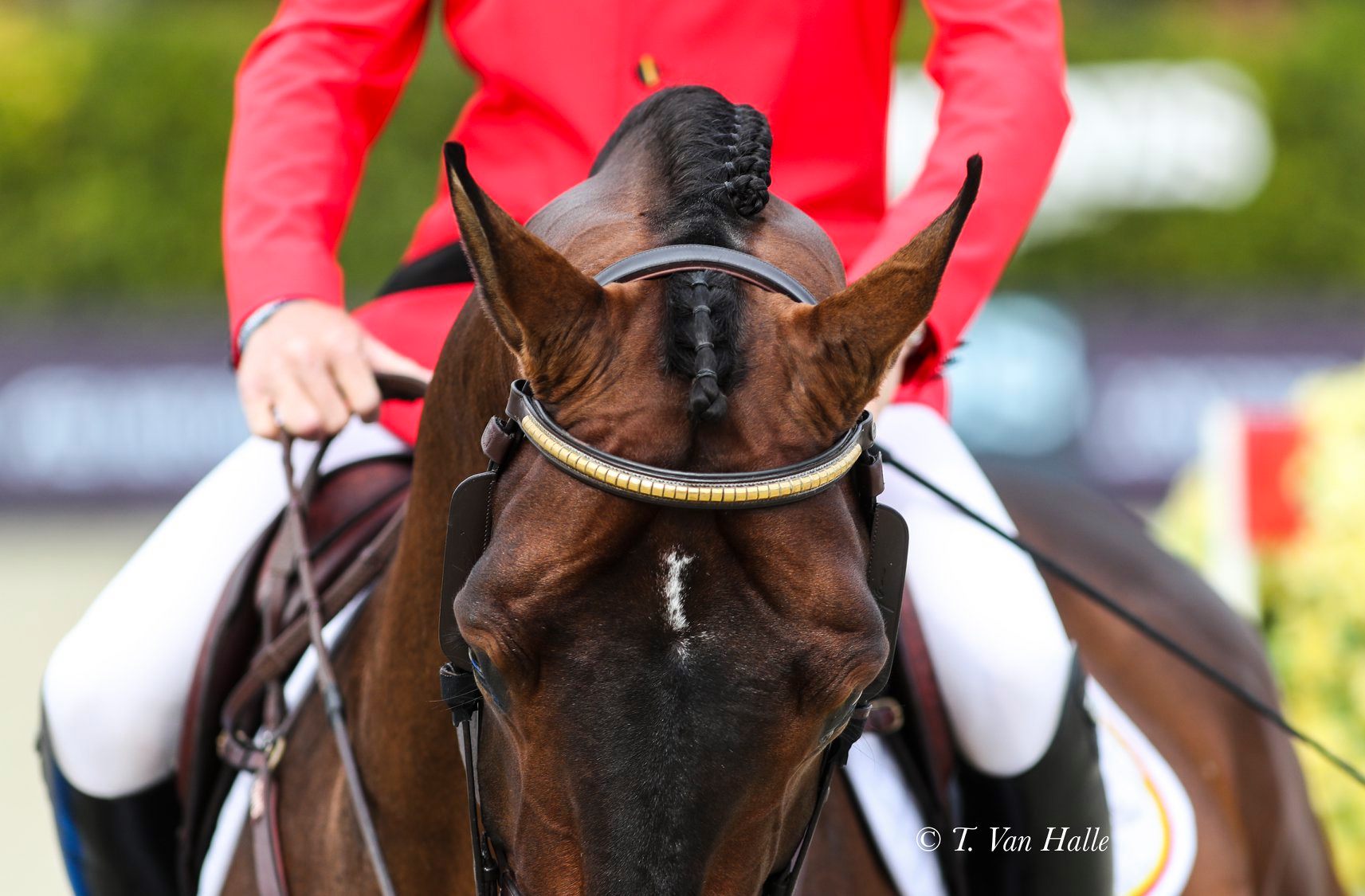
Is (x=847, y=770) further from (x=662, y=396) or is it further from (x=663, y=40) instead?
(x=663, y=40)

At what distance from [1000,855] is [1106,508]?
1.62 metres

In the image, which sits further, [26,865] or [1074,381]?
[1074,381]

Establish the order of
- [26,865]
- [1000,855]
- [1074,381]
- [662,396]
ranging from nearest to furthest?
[662,396], [1000,855], [26,865], [1074,381]

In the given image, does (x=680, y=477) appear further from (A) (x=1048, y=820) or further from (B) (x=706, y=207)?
(A) (x=1048, y=820)

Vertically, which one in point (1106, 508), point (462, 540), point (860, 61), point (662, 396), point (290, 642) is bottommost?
point (290, 642)

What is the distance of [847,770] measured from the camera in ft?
6.81

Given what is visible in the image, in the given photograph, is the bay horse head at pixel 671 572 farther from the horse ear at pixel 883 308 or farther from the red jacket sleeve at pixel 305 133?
the red jacket sleeve at pixel 305 133

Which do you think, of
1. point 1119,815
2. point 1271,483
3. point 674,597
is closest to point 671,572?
point 674,597

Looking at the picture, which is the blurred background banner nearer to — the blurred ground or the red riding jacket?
the blurred ground

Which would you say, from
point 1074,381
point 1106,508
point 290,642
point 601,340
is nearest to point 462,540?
point 601,340

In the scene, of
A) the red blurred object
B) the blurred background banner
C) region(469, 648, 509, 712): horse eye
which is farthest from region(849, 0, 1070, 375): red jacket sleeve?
the blurred background banner

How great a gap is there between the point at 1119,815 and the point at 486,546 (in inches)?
57.9

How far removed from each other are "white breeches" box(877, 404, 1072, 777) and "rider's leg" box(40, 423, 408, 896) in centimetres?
88

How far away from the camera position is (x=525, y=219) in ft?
7.38
